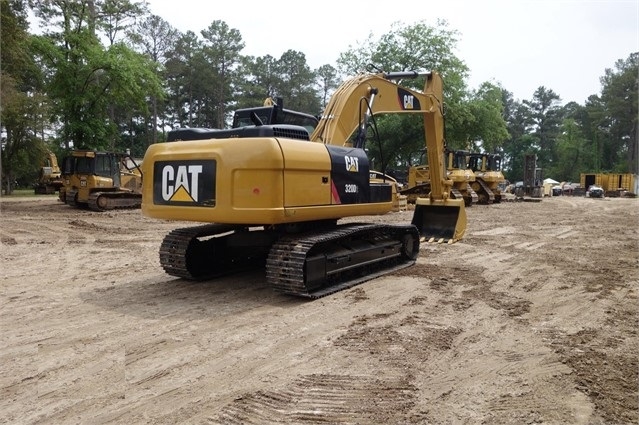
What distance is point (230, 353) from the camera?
4023 millimetres

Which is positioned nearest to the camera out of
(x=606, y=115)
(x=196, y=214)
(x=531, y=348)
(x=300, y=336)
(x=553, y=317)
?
(x=531, y=348)

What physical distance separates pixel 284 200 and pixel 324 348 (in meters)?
1.79

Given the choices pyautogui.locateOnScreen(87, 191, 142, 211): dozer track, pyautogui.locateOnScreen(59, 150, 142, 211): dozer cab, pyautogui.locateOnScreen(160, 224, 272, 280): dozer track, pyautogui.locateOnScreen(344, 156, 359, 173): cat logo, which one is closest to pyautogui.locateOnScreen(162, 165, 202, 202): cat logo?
pyautogui.locateOnScreen(160, 224, 272, 280): dozer track

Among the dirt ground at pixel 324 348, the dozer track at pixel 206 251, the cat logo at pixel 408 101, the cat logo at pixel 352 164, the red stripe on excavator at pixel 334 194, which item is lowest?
the dirt ground at pixel 324 348

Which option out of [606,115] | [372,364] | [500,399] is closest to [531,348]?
[500,399]

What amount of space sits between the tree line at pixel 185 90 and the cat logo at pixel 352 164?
0.90m

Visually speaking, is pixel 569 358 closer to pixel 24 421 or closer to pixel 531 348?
pixel 531 348

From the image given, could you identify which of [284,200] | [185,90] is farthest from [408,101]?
[185,90]

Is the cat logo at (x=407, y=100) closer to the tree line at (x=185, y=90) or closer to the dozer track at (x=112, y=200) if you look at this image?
the tree line at (x=185, y=90)

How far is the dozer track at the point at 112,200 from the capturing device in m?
18.7

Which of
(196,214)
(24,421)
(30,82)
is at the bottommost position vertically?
(24,421)

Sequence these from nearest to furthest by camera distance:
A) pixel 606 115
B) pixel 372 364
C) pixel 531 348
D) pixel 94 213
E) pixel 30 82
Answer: pixel 372 364 < pixel 531 348 < pixel 94 213 < pixel 30 82 < pixel 606 115

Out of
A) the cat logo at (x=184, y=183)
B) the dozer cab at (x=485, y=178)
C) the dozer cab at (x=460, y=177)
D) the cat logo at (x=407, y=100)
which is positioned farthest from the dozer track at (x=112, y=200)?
the dozer cab at (x=485, y=178)

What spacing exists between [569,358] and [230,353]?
263 cm
